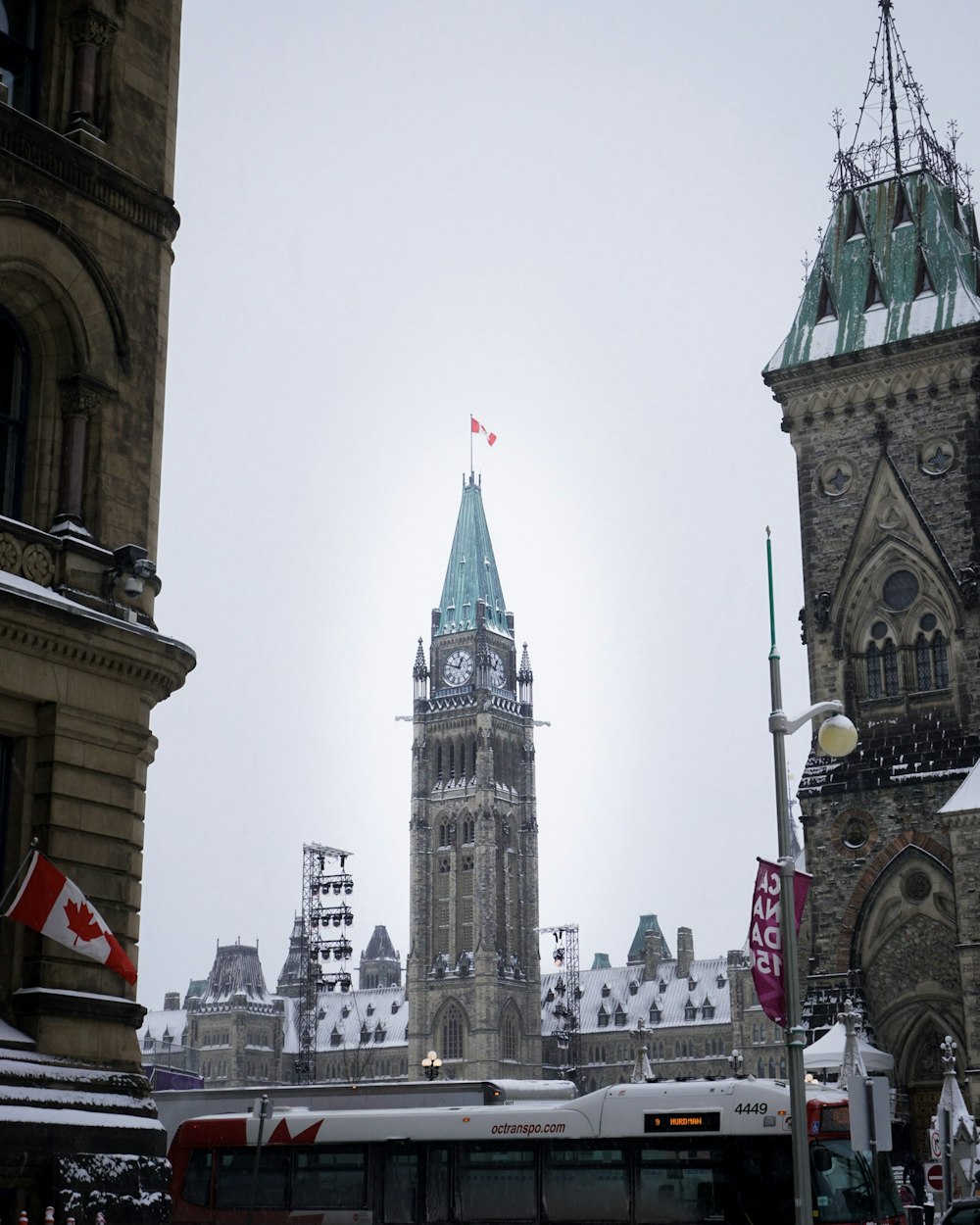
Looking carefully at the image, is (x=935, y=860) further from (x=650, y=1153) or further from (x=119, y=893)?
(x=119, y=893)

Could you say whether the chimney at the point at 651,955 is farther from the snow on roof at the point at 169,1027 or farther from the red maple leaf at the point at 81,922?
the red maple leaf at the point at 81,922

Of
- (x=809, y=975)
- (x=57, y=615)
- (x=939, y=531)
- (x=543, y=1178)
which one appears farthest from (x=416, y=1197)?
(x=939, y=531)

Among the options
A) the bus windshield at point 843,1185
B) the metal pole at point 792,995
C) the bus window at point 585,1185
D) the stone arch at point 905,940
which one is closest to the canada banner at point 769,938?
Answer: the metal pole at point 792,995

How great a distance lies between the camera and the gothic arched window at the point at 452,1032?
15512 cm

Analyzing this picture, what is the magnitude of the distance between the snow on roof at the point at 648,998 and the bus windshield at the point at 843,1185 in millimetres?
139854

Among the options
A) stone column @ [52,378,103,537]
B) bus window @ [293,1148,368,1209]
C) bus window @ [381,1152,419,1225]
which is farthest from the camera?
bus window @ [293,1148,368,1209]

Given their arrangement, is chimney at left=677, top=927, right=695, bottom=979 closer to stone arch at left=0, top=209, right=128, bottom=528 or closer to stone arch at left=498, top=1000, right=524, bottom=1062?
stone arch at left=498, top=1000, right=524, bottom=1062

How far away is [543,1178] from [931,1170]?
923cm

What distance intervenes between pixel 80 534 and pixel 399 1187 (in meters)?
11.5

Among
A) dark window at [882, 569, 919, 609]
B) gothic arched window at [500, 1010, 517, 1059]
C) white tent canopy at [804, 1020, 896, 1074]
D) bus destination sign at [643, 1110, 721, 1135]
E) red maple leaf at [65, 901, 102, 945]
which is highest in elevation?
dark window at [882, 569, 919, 609]

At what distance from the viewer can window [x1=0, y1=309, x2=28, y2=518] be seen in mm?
17578

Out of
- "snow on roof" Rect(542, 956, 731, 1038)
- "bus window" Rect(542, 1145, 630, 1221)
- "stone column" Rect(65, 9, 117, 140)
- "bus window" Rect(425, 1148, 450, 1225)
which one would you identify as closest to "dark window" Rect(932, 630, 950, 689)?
"bus window" Rect(542, 1145, 630, 1221)

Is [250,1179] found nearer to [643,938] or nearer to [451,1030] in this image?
[451,1030]

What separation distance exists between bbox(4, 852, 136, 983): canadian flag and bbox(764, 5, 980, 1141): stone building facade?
31.0m
